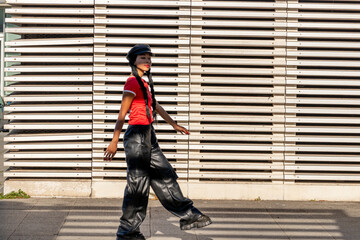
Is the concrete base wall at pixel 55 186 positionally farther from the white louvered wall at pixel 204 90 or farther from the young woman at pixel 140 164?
the young woman at pixel 140 164

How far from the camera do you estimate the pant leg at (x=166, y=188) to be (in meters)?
7.09

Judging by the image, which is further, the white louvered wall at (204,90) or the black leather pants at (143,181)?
the white louvered wall at (204,90)

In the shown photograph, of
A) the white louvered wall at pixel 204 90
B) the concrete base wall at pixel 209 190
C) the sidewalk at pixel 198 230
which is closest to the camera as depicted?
the sidewalk at pixel 198 230

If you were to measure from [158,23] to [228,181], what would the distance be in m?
2.26

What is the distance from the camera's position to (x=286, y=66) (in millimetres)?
9578

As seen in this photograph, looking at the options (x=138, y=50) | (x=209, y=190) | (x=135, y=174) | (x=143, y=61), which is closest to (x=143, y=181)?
(x=135, y=174)

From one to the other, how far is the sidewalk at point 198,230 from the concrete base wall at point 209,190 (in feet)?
0.42

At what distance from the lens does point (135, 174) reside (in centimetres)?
701

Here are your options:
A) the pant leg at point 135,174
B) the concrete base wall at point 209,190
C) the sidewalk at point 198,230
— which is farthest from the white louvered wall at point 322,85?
the pant leg at point 135,174

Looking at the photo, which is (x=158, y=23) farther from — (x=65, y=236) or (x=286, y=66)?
(x=65, y=236)

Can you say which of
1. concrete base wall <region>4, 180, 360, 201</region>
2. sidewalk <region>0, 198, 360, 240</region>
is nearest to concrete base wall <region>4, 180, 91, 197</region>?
concrete base wall <region>4, 180, 360, 201</region>

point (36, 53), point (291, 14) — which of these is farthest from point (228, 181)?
point (36, 53)

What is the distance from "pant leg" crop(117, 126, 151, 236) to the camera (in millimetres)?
6965

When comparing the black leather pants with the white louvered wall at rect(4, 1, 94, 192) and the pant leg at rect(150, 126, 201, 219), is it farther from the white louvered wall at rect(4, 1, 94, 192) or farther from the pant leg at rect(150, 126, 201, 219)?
the white louvered wall at rect(4, 1, 94, 192)
